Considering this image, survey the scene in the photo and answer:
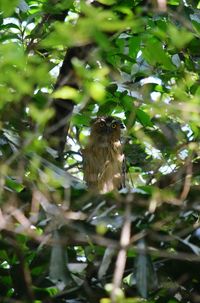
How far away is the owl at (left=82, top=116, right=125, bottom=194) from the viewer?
435 centimetres

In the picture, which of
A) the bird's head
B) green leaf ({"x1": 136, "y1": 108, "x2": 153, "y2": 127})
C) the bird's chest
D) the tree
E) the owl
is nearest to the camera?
the tree

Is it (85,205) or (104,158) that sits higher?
(85,205)

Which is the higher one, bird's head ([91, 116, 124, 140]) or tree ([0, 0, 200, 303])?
tree ([0, 0, 200, 303])

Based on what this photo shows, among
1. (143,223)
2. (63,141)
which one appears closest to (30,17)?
(63,141)

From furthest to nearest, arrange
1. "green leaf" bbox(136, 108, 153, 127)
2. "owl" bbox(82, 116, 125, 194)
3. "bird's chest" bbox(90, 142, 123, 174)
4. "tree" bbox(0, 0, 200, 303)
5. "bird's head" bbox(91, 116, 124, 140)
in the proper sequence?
"bird's head" bbox(91, 116, 124, 140)
"bird's chest" bbox(90, 142, 123, 174)
"owl" bbox(82, 116, 125, 194)
"green leaf" bbox(136, 108, 153, 127)
"tree" bbox(0, 0, 200, 303)

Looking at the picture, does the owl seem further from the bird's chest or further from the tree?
the tree

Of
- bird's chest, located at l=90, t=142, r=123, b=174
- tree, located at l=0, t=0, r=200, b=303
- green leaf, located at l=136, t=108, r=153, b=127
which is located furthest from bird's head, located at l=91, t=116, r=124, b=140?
tree, located at l=0, t=0, r=200, b=303

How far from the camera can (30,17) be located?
299 centimetres

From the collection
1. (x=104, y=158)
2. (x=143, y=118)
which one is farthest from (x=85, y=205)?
(x=104, y=158)

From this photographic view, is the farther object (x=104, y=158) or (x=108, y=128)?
(x=108, y=128)

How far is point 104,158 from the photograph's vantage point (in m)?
4.80

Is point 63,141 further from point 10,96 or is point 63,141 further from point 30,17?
point 10,96

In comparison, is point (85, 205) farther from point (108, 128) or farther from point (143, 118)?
point (108, 128)

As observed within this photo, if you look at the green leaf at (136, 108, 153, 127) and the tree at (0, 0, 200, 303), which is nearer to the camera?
the tree at (0, 0, 200, 303)
